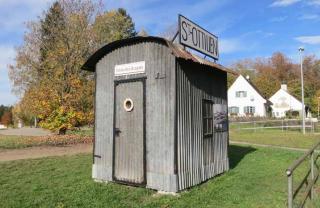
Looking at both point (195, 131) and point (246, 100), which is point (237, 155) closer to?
point (195, 131)

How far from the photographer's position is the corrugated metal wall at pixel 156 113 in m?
8.03

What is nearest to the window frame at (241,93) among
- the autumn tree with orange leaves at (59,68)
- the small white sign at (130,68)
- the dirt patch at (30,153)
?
the autumn tree with orange leaves at (59,68)

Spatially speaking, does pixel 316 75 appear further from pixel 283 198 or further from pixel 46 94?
pixel 283 198

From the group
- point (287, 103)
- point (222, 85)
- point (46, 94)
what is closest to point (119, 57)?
point (222, 85)

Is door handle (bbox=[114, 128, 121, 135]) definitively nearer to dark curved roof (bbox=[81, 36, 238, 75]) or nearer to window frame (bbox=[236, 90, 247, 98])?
dark curved roof (bbox=[81, 36, 238, 75])

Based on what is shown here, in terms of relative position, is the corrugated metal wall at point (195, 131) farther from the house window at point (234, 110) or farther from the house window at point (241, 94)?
the house window at point (234, 110)

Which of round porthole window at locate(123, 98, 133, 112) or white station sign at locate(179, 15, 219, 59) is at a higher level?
white station sign at locate(179, 15, 219, 59)

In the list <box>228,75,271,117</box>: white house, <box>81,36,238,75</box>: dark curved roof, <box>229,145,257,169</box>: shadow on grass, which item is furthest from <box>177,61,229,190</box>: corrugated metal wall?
<box>228,75,271,117</box>: white house

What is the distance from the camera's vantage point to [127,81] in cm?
897

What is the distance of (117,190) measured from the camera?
8.27 meters

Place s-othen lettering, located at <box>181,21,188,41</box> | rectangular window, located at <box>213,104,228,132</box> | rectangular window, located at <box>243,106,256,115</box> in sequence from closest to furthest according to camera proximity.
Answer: s-othen lettering, located at <box>181,21,188,41</box>
rectangular window, located at <box>213,104,228,132</box>
rectangular window, located at <box>243,106,256,115</box>

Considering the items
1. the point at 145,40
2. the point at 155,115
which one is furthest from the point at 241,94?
the point at 155,115

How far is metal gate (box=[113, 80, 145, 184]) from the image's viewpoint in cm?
855

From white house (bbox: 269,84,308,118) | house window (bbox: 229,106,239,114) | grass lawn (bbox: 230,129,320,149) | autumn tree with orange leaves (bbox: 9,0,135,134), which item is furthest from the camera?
white house (bbox: 269,84,308,118)
